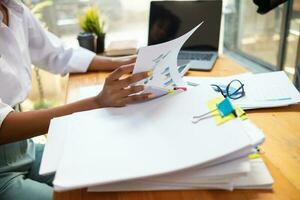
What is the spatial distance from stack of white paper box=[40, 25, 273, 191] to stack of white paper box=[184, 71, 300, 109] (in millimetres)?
217

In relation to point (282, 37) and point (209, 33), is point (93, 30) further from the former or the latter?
point (282, 37)

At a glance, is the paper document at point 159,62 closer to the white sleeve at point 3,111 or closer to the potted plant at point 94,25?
the white sleeve at point 3,111

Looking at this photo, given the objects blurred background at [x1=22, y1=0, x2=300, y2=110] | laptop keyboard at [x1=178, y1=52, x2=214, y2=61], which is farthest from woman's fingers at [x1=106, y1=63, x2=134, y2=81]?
blurred background at [x1=22, y1=0, x2=300, y2=110]

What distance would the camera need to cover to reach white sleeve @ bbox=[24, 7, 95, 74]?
4.01 ft

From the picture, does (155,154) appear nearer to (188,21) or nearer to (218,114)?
(218,114)

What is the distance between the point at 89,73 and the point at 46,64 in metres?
0.18

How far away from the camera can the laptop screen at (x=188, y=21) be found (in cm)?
135

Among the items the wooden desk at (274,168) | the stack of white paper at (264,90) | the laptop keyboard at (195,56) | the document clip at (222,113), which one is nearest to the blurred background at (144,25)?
the laptop keyboard at (195,56)

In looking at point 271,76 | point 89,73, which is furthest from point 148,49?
point 89,73

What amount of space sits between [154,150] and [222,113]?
0.52 feet

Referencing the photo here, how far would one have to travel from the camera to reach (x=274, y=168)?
0.63 meters

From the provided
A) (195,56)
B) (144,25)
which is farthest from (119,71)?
(144,25)

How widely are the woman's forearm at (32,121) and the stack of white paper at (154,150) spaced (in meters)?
0.06

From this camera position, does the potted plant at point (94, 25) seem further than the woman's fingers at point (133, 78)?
Yes
